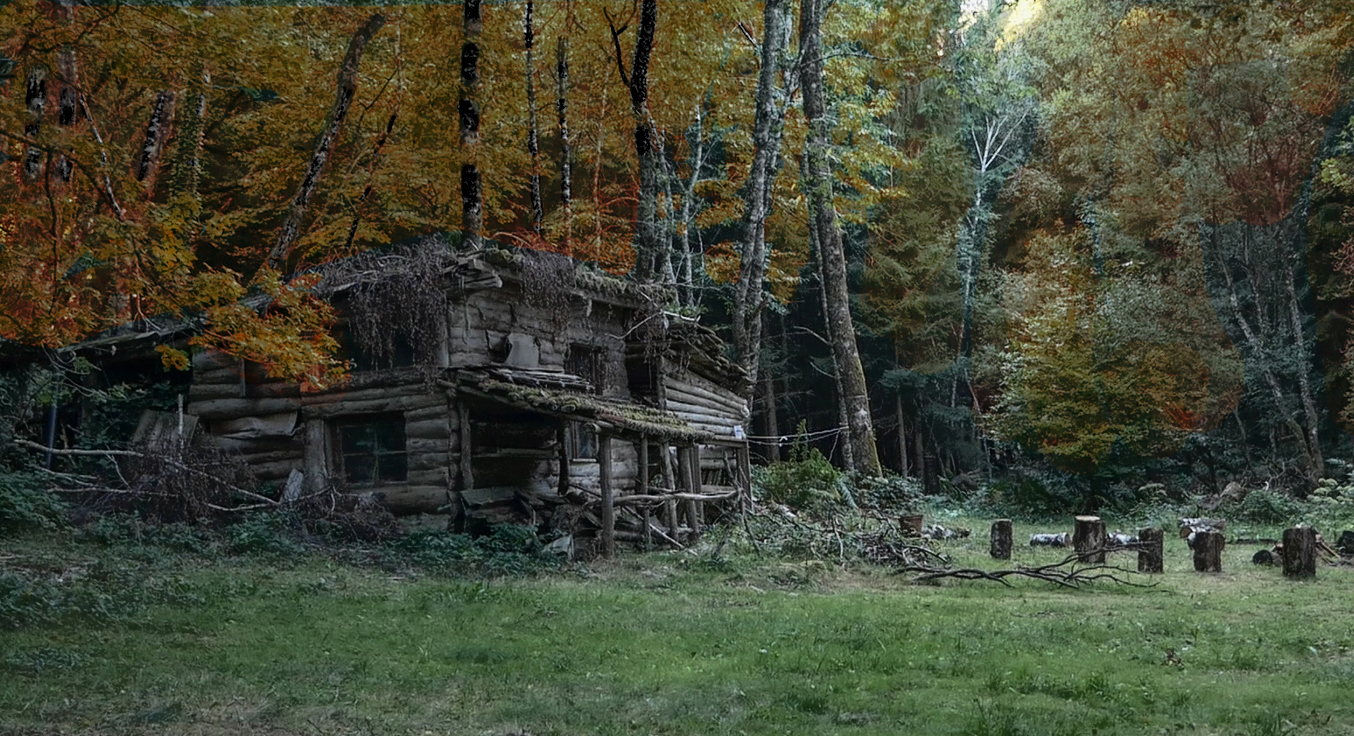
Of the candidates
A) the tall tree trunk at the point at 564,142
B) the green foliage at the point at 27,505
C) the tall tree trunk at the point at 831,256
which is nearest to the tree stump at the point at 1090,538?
the tall tree trunk at the point at 831,256

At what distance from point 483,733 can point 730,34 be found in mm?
28841

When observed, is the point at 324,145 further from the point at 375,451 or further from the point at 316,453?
the point at 375,451

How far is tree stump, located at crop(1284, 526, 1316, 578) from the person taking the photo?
1527 centimetres

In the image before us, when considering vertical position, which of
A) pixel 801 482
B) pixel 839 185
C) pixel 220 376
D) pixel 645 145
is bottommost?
pixel 801 482

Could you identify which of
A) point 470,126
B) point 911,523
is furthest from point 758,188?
point 911,523

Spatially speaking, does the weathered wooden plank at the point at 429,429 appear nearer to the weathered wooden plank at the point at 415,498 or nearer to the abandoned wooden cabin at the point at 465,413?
the abandoned wooden cabin at the point at 465,413

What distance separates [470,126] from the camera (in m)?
21.2

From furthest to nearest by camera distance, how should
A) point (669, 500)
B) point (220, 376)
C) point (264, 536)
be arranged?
point (220, 376) < point (669, 500) < point (264, 536)

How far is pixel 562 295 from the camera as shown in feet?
67.4

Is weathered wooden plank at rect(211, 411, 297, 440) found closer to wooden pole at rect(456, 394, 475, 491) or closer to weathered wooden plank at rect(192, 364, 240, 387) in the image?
weathered wooden plank at rect(192, 364, 240, 387)

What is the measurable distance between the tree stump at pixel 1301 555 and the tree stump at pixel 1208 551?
1021 mm

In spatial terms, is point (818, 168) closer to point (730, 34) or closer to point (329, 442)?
point (730, 34)

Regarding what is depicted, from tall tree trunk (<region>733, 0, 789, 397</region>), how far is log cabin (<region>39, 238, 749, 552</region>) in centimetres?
622

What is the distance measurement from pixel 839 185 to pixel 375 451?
24390 mm
